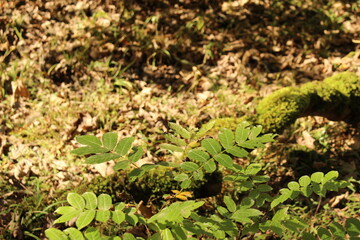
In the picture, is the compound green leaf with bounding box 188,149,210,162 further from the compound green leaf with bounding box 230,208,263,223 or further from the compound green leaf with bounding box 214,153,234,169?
the compound green leaf with bounding box 230,208,263,223

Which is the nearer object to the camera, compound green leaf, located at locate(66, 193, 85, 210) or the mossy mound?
compound green leaf, located at locate(66, 193, 85, 210)

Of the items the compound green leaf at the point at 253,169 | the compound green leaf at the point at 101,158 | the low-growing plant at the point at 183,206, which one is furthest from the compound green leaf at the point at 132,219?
the compound green leaf at the point at 253,169

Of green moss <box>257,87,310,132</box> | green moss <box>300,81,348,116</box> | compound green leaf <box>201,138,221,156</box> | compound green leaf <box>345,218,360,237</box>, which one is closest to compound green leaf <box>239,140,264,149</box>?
compound green leaf <box>201,138,221,156</box>

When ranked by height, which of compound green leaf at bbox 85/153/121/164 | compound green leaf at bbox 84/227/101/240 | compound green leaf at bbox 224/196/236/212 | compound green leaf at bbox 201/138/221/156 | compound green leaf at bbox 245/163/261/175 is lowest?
compound green leaf at bbox 224/196/236/212

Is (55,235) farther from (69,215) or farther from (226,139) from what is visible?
(226,139)

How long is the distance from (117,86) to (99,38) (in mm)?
873

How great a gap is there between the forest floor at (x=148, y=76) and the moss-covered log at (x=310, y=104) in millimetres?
302

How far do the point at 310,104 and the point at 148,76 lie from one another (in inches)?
85.8

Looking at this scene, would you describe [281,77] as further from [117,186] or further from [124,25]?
[117,186]

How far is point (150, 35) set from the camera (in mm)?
5410

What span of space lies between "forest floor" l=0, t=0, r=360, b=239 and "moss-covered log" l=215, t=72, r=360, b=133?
0.99ft

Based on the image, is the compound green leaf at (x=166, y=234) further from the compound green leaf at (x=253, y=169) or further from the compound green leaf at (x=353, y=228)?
the compound green leaf at (x=353, y=228)

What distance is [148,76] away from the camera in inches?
199

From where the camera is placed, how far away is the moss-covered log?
3.56 m
